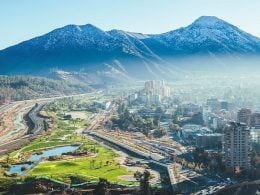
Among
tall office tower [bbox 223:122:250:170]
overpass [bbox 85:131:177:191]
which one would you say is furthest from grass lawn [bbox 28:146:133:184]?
tall office tower [bbox 223:122:250:170]

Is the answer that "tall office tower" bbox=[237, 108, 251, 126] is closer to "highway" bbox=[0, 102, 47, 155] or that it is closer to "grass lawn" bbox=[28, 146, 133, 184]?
"grass lawn" bbox=[28, 146, 133, 184]

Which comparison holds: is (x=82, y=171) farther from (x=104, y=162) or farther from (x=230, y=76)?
(x=230, y=76)

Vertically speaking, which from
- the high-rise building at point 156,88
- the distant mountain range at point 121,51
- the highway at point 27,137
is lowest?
the highway at point 27,137

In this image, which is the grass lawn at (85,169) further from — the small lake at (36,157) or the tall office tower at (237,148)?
the tall office tower at (237,148)

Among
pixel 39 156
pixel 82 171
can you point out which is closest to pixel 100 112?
pixel 39 156

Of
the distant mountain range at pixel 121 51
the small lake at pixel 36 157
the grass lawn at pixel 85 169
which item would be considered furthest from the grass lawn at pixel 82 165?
the distant mountain range at pixel 121 51

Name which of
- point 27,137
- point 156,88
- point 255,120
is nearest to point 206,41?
point 156,88
